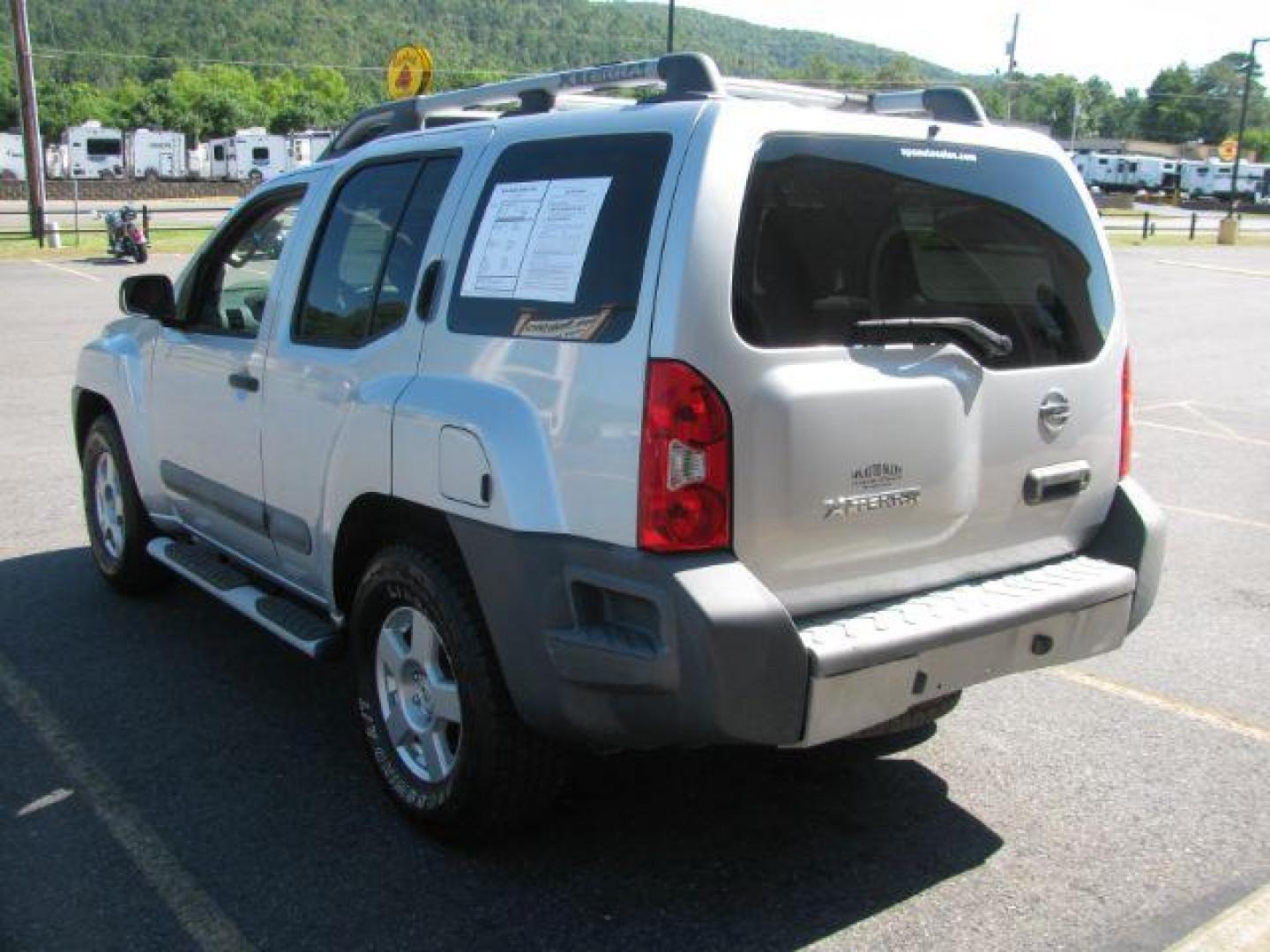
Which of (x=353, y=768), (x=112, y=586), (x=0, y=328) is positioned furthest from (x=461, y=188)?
(x=0, y=328)

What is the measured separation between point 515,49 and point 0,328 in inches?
5996

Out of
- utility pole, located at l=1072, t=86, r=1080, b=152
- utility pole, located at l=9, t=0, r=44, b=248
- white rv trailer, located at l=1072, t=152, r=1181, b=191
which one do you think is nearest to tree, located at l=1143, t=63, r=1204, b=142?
utility pole, located at l=1072, t=86, r=1080, b=152

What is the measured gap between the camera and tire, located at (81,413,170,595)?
5480 millimetres

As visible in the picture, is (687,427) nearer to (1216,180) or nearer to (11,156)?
(11,156)

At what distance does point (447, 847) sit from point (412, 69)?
14.8 meters

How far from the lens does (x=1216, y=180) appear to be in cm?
8994

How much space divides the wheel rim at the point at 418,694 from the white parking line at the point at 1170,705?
2610mm

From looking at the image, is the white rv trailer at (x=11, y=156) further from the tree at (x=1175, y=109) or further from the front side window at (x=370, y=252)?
the tree at (x=1175, y=109)

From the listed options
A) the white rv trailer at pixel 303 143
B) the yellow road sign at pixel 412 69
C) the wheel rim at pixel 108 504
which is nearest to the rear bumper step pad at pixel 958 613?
the wheel rim at pixel 108 504

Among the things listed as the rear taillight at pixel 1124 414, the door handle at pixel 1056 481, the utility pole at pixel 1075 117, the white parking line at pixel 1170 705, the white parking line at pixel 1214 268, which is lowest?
the white parking line at pixel 1214 268

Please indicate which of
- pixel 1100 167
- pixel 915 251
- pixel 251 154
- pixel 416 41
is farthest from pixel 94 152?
pixel 416 41

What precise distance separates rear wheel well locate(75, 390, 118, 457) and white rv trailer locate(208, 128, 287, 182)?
204 ft

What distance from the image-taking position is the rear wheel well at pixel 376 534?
3.45 metres

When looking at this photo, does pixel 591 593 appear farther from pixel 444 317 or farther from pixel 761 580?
pixel 444 317
